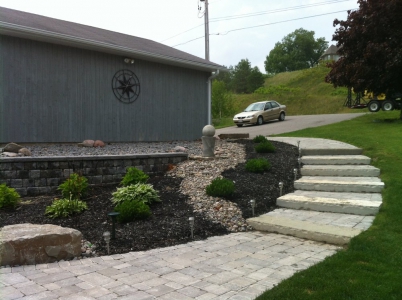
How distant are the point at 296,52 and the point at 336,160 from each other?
2335 inches

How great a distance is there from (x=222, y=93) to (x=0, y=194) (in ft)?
76.1

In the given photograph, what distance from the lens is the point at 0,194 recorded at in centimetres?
549

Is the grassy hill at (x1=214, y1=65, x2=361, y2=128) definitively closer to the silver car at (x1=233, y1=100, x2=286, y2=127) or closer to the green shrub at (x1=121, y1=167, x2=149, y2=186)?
the silver car at (x1=233, y1=100, x2=286, y2=127)

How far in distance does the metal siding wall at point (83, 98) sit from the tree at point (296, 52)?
5405 centimetres

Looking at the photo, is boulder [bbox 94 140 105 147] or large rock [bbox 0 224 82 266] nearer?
large rock [bbox 0 224 82 266]

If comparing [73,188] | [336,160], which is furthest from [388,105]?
[73,188]

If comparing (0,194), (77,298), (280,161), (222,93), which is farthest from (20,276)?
(222,93)

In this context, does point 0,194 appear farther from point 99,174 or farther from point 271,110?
point 271,110

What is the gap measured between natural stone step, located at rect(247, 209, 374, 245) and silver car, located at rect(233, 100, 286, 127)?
14240mm

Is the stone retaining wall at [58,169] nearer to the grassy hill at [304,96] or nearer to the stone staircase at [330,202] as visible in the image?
the stone staircase at [330,202]

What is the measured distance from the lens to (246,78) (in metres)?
45.1

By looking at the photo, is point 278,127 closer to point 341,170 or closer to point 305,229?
point 341,170

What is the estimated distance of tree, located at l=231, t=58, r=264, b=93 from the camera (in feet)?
143

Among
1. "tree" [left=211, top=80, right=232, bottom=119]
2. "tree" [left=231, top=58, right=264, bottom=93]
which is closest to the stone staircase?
"tree" [left=211, top=80, right=232, bottom=119]
